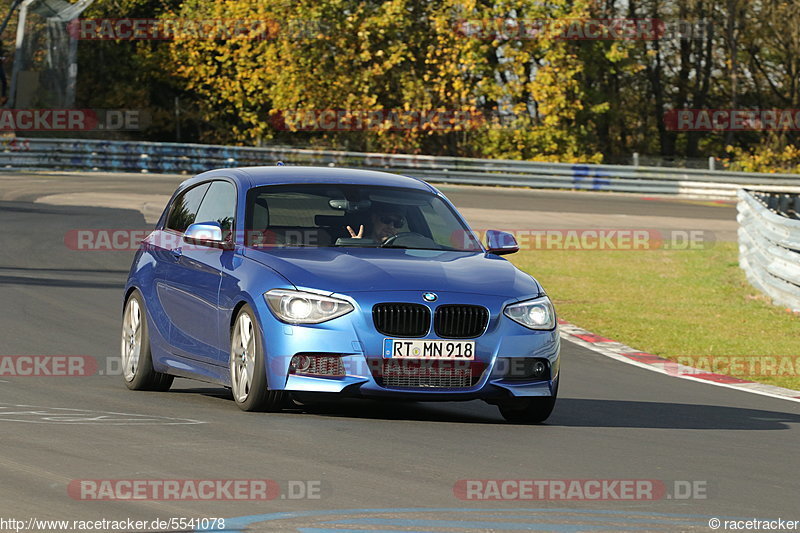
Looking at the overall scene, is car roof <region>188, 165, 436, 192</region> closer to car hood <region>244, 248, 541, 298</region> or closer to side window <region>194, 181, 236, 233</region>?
side window <region>194, 181, 236, 233</region>

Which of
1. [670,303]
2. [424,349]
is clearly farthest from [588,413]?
[670,303]

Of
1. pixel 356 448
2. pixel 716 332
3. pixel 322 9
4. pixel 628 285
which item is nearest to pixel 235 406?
pixel 356 448

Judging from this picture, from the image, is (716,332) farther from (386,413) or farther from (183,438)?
(183,438)

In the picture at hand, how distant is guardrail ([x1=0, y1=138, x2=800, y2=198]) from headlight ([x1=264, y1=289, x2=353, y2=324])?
110ft

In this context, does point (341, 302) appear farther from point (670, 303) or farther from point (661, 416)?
point (670, 303)

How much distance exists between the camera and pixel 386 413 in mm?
9328

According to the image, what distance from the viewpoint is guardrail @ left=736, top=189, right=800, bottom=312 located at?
18.3 metres

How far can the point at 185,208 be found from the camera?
35.4 ft

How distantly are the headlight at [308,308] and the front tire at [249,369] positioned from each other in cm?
24

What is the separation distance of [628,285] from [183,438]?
47.4 ft

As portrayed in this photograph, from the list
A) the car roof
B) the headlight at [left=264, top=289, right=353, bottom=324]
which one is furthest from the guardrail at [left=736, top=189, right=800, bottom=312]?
the headlight at [left=264, top=289, right=353, bottom=324]

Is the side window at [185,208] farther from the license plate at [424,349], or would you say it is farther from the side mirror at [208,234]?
the license plate at [424,349]

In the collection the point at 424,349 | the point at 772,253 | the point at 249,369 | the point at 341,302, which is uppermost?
the point at 341,302

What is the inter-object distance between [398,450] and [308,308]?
1.26 meters
